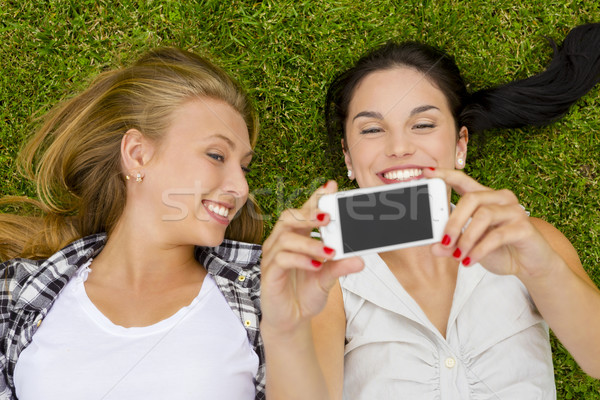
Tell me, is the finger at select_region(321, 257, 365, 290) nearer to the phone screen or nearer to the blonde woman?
the phone screen

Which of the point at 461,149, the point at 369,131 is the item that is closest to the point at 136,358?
the point at 369,131

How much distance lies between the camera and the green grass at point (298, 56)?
3436 mm

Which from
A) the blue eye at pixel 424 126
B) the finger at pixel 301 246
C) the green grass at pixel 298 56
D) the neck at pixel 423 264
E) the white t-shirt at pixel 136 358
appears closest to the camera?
the finger at pixel 301 246

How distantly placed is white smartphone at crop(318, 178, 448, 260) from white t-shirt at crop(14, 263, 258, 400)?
1.19m

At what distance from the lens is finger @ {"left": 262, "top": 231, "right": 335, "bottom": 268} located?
5.67ft

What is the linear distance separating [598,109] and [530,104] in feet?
1.60

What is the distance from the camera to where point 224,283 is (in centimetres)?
292

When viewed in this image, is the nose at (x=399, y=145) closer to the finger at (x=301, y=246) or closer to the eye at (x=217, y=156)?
the eye at (x=217, y=156)

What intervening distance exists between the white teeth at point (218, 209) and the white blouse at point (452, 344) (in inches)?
29.4

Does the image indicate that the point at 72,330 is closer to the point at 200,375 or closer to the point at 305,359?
the point at 200,375

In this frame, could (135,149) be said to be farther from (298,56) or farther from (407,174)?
(407,174)

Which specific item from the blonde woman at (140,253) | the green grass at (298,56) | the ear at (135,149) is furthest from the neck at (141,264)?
the green grass at (298,56)

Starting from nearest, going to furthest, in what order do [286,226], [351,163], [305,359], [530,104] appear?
[286,226] < [305,359] < [351,163] < [530,104]

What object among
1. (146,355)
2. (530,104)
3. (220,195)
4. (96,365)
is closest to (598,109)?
(530,104)
